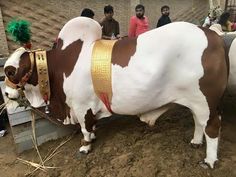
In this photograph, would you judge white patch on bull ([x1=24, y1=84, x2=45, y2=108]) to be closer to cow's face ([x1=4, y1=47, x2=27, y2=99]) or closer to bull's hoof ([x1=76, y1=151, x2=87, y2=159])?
cow's face ([x1=4, y1=47, x2=27, y2=99])

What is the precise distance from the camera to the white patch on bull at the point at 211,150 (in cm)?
307

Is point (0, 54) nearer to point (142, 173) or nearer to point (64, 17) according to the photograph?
point (64, 17)

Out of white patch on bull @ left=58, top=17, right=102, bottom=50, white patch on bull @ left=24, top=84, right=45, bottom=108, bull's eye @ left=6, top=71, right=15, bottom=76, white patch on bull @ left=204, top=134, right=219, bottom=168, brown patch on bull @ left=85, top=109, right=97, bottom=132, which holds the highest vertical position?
white patch on bull @ left=58, top=17, right=102, bottom=50

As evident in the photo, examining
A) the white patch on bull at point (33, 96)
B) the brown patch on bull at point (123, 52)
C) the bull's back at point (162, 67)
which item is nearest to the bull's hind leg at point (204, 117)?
the bull's back at point (162, 67)

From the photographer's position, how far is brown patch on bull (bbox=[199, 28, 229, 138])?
2.80 m

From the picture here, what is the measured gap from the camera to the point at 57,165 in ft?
11.6

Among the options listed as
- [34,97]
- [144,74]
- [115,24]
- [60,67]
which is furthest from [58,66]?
[115,24]

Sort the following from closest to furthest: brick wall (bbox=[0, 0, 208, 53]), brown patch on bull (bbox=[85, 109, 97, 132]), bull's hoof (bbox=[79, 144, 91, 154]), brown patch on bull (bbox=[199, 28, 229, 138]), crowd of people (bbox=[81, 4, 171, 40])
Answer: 1. brown patch on bull (bbox=[199, 28, 229, 138])
2. brown patch on bull (bbox=[85, 109, 97, 132])
3. bull's hoof (bbox=[79, 144, 91, 154])
4. crowd of people (bbox=[81, 4, 171, 40])
5. brick wall (bbox=[0, 0, 208, 53])

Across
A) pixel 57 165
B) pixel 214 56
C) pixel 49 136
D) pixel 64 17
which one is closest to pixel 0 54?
pixel 64 17

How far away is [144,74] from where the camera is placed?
2.88 meters

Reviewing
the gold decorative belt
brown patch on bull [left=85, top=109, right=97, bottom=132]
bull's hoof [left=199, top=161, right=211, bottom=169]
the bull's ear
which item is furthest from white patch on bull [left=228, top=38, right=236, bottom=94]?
the bull's ear

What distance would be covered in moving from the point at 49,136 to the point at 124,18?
680 cm

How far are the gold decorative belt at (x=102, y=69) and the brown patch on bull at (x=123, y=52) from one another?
0.17ft

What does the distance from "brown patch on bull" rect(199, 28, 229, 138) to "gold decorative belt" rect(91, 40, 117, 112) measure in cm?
90
